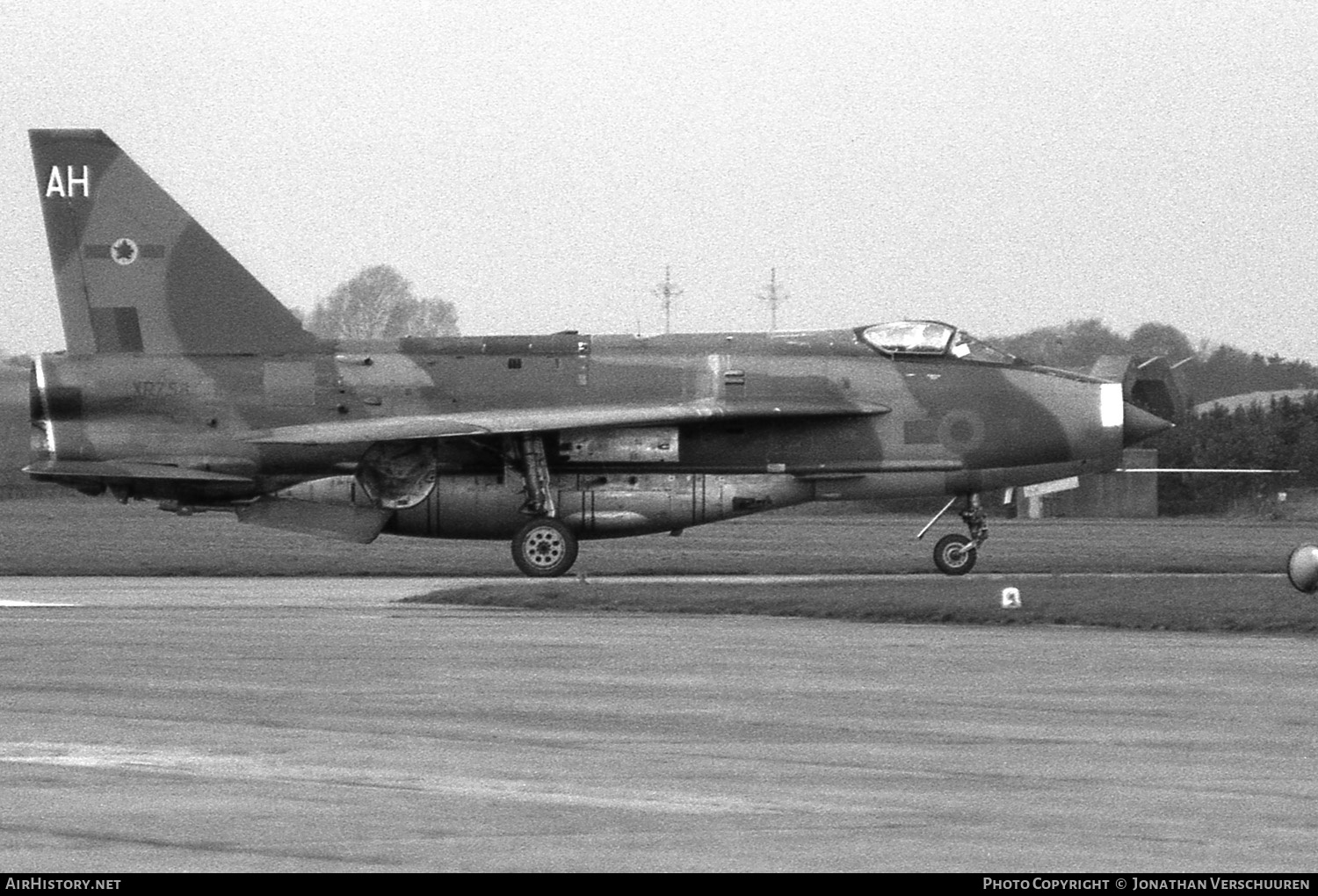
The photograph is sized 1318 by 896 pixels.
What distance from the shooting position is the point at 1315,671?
14.2 metres

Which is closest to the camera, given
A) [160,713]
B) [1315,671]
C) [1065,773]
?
Answer: [1065,773]

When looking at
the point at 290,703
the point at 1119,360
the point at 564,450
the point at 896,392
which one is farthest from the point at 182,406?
the point at 290,703

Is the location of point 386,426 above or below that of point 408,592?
above

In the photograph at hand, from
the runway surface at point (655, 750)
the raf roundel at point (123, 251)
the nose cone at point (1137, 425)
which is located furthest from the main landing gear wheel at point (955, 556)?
the raf roundel at point (123, 251)

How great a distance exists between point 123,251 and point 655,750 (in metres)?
19.0

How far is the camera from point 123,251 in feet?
91.8

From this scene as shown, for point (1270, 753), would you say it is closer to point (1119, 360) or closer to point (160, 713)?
point (160, 713)

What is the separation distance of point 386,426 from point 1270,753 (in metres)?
17.6

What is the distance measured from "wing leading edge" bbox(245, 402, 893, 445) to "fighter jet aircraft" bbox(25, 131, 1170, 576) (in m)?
0.05

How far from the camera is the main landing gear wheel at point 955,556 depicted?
27922 mm

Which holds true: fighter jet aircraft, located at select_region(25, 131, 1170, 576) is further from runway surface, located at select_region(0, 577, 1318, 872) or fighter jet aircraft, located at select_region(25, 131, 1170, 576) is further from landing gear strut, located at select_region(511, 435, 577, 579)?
runway surface, located at select_region(0, 577, 1318, 872)

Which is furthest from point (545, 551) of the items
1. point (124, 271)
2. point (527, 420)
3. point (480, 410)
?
point (124, 271)

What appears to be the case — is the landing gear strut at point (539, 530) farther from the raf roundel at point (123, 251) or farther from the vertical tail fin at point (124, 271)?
the raf roundel at point (123, 251)
